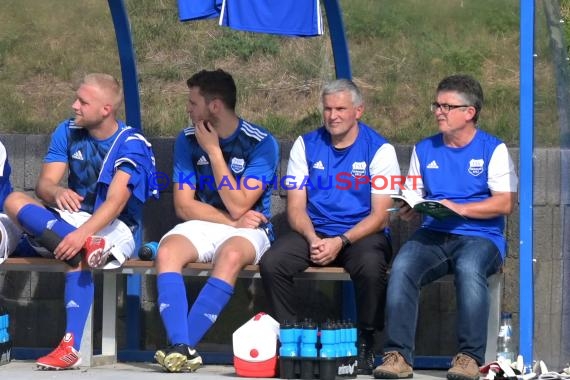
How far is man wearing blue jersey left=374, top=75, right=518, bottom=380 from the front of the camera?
5.87 m

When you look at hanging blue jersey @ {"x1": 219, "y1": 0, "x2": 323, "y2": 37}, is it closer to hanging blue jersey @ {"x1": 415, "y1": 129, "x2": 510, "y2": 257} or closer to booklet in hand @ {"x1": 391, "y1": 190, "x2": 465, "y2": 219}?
hanging blue jersey @ {"x1": 415, "y1": 129, "x2": 510, "y2": 257}

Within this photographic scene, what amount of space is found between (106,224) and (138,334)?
1.06 metres

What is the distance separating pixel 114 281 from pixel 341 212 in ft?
4.44

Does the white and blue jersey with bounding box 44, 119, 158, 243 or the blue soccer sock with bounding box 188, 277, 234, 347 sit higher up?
the white and blue jersey with bounding box 44, 119, 158, 243

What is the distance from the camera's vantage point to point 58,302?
24.4ft

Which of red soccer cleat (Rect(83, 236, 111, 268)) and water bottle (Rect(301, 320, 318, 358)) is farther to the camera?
red soccer cleat (Rect(83, 236, 111, 268))

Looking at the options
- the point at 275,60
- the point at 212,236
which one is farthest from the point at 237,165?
the point at 275,60

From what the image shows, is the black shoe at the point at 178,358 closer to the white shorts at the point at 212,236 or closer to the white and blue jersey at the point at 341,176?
the white shorts at the point at 212,236

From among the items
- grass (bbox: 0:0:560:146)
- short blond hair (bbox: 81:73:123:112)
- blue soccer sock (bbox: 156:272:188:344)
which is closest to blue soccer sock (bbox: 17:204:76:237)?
blue soccer sock (bbox: 156:272:188:344)

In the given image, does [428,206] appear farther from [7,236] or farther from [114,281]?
[7,236]

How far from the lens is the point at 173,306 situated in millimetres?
6086

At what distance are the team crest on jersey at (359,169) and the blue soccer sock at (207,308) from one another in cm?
105

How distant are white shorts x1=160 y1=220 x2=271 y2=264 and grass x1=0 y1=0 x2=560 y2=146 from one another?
10.3ft

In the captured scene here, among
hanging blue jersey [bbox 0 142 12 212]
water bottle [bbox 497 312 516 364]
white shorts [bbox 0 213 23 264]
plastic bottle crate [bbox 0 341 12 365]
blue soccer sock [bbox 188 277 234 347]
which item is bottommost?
plastic bottle crate [bbox 0 341 12 365]
